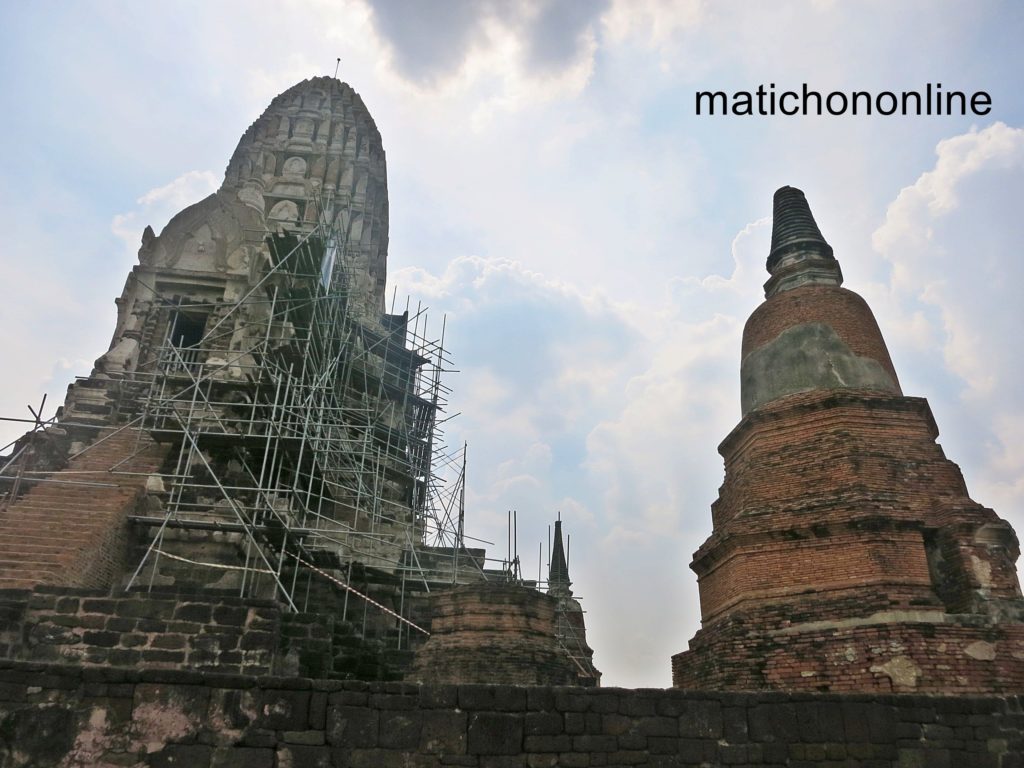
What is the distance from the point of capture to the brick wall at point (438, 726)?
213 inches

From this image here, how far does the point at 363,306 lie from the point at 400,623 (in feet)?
40.2

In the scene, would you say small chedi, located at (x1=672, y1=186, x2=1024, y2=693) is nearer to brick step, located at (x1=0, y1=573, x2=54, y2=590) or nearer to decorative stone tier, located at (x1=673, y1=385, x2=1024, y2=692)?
decorative stone tier, located at (x1=673, y1=385, x2=1024, y2=692)

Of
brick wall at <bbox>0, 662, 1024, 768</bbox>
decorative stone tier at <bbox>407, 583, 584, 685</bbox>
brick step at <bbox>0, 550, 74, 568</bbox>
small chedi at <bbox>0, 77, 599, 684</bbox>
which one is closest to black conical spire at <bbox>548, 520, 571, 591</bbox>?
small chedi at <bbox>0, 77, 599, 684</bbox>

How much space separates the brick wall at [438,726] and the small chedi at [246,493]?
3.57 ft

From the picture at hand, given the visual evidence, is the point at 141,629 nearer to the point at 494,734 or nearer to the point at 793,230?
the point at 494,734

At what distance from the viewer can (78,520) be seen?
11141 mm

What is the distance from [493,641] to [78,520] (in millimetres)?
6561

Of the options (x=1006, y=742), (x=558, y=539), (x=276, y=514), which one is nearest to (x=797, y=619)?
(x=1006, y=742)

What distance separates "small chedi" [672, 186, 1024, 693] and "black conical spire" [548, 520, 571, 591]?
57.4 feet

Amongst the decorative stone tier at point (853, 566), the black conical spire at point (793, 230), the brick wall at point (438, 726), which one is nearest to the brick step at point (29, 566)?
the brick wall at point (438, 726)

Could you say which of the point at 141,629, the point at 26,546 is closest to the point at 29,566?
the point at 26,546

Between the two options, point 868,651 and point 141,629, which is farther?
point 141,629

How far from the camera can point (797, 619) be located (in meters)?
8.74

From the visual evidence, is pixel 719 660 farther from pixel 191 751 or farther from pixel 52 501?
pixel 52 501
